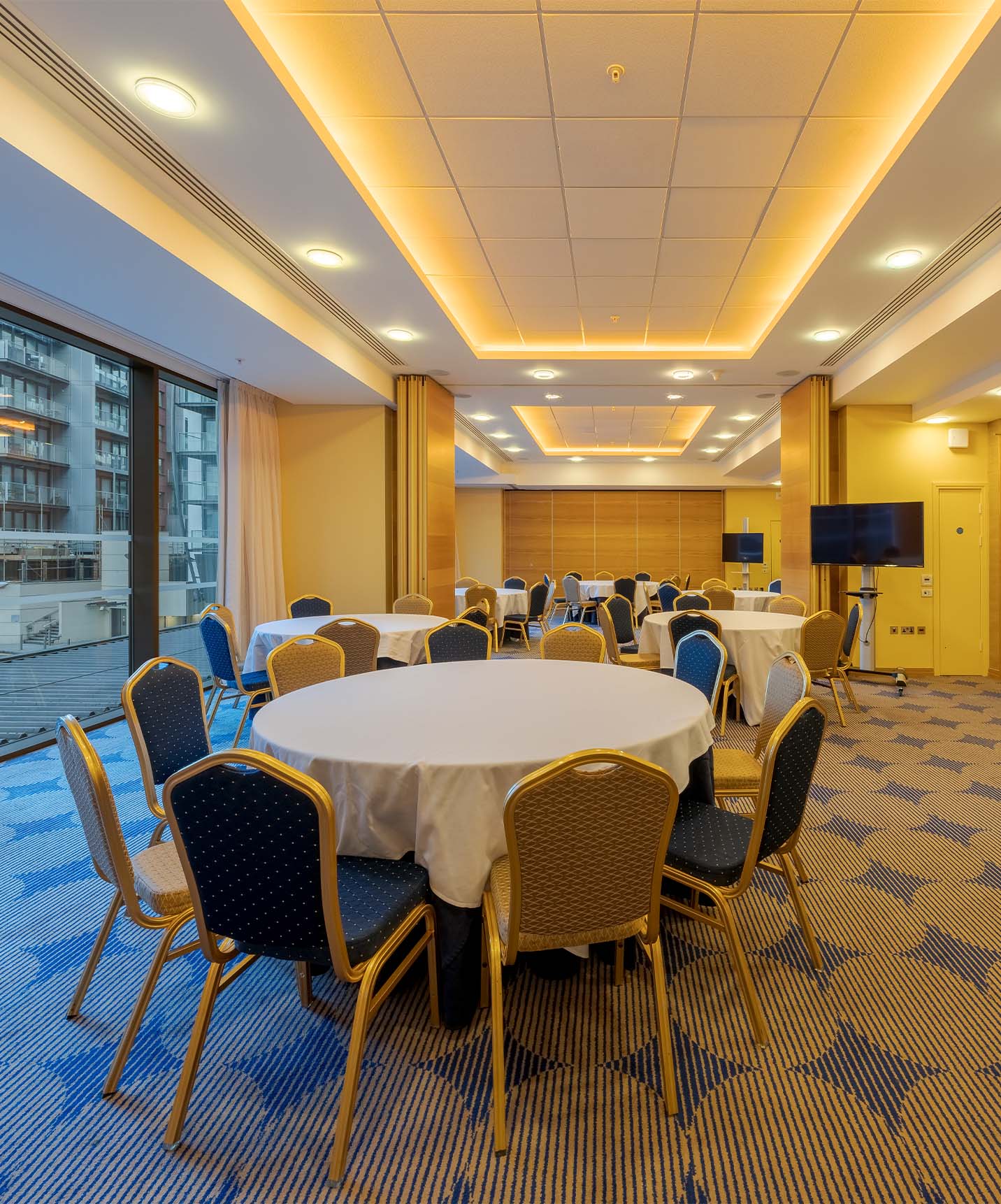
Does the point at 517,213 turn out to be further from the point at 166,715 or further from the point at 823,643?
the point at 823,643

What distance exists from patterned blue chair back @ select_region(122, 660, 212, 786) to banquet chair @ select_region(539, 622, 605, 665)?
7.38 feet

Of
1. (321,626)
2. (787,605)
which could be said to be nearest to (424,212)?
(321,626)

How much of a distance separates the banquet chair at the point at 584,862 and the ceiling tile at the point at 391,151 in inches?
141

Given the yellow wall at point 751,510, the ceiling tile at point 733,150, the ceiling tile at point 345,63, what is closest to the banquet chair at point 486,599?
the ceiling tile at point 733,150

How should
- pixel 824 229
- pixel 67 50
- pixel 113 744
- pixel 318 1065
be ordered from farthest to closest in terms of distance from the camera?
1. pixel 113 744
2. pixel 824 229
3. pixel 67 50
4. pixel 318 1065

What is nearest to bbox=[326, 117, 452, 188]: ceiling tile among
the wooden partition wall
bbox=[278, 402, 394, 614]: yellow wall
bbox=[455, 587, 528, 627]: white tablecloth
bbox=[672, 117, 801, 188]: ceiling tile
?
bbox=[672, 117, 801, 188]: ceiling tile

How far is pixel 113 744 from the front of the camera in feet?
16.5

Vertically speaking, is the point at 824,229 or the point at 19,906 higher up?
the point at 824,229

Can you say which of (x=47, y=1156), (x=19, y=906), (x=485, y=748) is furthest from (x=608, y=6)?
(x=19, y=906)

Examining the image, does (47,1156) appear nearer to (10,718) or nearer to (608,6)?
(608,6)

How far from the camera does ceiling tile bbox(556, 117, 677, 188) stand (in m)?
3.45

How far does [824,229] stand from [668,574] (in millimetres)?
11808

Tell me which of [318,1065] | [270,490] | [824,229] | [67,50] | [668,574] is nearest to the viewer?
[318,1065]

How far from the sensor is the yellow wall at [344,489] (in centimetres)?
788
